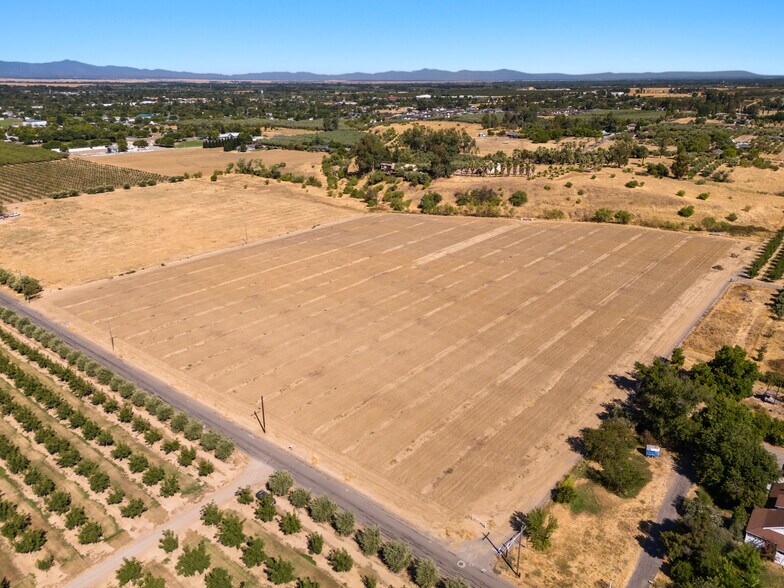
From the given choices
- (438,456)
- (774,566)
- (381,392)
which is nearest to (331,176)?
(381,392)

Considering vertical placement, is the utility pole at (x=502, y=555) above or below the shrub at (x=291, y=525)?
below

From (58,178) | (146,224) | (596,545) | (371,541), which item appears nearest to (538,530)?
(596,545)

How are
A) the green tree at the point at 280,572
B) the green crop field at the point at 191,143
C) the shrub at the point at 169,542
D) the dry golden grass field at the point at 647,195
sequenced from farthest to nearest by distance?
the green crop field at the point at 191,143 → the dry golden grass field at the point at 647,195 → the shrub at the point at 169,542 → the green tree at the point at 280,572

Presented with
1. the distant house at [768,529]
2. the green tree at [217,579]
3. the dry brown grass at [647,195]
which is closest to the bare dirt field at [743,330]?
the distant house at [768,529]

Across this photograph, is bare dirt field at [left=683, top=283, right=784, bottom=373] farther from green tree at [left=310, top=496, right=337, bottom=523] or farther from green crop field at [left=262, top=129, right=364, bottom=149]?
green crop field at [left=262, top=129, right=364, bottom=149]

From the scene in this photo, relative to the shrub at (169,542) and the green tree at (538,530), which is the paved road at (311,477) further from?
the shrub at (169,542)

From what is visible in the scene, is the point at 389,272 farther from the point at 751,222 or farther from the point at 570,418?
the point at 751,222

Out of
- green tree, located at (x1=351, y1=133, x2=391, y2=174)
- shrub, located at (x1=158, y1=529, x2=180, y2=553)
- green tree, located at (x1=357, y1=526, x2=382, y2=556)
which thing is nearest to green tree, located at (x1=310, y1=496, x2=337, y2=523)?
green tree, located at (x1=357, y1=526, x2=382, y2=556)
